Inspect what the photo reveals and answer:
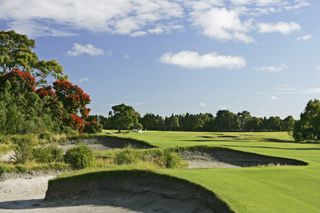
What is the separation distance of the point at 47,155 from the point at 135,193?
12.8 metres

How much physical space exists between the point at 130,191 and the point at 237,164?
15.9 metres

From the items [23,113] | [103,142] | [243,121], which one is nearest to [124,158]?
[103,142]

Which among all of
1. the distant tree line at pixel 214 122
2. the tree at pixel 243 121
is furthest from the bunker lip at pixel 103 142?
the tree at pixel 243 121

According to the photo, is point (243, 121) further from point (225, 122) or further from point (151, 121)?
point (151, 121)

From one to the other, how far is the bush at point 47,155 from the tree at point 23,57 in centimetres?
3497

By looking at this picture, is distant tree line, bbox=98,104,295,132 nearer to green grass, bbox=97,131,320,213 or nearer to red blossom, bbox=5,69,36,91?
red blossom, bbox=5,69,36,91

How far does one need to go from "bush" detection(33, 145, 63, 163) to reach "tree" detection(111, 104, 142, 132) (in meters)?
60.1

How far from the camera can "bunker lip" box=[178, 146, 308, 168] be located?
100.0 ft

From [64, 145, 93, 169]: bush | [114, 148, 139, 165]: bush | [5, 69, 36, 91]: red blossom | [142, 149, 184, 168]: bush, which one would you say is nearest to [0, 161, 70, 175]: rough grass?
[64, 145, 93, 169]: bush

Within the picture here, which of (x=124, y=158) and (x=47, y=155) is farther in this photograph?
(x=124, y=158)

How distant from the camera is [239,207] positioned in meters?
11.2

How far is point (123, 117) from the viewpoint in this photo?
8881 cm

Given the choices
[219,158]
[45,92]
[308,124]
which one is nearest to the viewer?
[219,158]

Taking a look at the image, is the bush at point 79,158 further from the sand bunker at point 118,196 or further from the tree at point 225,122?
the tree at point 225,122
